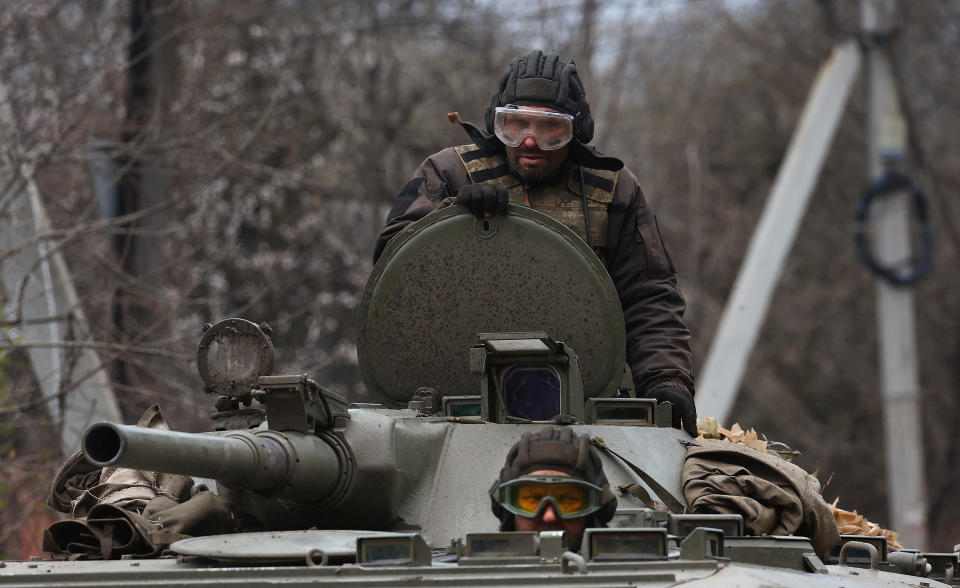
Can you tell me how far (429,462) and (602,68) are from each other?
24.2 m

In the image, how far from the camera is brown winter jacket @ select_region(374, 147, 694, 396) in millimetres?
8133

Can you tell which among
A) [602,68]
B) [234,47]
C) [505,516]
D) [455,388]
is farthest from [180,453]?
[602,68]

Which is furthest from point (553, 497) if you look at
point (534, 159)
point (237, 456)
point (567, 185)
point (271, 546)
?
point (567, 185)

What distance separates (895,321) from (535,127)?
48.9 feet

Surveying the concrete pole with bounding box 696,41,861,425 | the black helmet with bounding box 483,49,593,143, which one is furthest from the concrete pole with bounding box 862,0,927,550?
the black helmet with bounding box 483,49,593,143

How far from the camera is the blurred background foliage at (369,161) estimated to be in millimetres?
14688

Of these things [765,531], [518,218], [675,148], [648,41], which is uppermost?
[648,41]

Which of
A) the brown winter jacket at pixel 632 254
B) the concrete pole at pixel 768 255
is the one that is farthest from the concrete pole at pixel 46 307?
the concrete pole at pixel 768 255

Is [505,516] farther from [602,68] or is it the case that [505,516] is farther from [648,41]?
[648,41]

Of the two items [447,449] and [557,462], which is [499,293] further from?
[557,462]

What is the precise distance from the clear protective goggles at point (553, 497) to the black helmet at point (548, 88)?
2823mm

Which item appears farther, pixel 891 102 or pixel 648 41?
pixel 648 41

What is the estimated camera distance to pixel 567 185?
8.42m

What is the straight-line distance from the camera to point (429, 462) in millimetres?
6785
